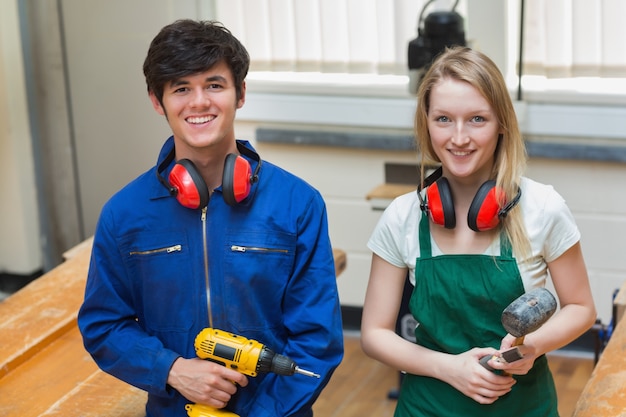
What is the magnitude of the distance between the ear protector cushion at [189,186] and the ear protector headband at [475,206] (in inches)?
17.1

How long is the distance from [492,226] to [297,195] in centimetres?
39

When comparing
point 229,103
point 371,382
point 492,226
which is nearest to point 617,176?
point 371,382

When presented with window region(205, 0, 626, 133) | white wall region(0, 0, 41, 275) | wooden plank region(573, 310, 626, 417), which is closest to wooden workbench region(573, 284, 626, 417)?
wooden plank region(573, 310, 626, 417)

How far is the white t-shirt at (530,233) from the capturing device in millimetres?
1867

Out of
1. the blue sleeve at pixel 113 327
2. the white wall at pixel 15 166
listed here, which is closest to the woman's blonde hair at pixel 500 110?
the blue sleeve at pixel 113 327

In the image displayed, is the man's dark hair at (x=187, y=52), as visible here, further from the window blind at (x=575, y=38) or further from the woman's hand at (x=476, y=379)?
the window blind at (x=575, y=38)

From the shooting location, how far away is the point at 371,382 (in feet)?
13.5

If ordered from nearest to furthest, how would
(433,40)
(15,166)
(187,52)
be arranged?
(187,52), (433,40), (15,166)

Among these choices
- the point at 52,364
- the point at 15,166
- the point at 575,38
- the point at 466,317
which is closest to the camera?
the point at 466,317

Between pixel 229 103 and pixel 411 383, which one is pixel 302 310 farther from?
pixel 229 103

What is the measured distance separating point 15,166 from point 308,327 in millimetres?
2981

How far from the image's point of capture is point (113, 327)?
1.91 m

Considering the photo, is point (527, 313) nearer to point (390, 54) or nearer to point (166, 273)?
point (166, 273)

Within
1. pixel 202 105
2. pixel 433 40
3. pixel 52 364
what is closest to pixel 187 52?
pixel 202 105
